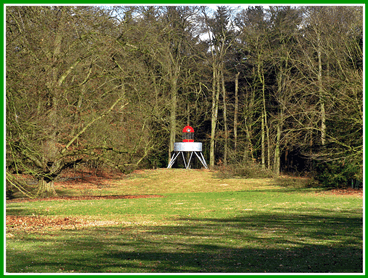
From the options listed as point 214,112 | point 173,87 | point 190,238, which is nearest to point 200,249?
point 190,238

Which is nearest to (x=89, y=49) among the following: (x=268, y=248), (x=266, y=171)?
(x=268, y=248)

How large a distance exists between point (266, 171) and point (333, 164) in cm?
945

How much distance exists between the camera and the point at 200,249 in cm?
906

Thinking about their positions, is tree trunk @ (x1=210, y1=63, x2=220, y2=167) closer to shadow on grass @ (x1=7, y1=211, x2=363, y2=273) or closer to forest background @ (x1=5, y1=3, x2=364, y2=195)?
forest background @ (x1=5, y1=3, x2=364, y2=195)

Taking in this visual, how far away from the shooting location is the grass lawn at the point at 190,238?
7641 millimetres

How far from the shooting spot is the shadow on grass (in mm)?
7488

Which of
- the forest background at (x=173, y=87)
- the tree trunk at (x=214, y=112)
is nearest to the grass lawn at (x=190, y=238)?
the forest background at (x=173, y=87)

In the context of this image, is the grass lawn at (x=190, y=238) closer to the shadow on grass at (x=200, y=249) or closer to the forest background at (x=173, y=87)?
the shadow on grass at (x=200, y=249)

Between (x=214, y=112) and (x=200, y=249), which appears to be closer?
(x=200, y=249)

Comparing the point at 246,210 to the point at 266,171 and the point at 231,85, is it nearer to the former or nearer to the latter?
the point at 266,171

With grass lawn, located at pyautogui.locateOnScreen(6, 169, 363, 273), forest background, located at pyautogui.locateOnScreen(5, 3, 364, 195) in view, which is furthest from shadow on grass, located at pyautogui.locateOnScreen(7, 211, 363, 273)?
forest background, located at pyautogui.locateOnScreen(5, 3, 364, 195)

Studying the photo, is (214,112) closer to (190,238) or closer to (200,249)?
(190,238)

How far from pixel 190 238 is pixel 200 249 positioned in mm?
1414

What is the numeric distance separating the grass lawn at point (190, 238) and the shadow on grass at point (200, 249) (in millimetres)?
17
